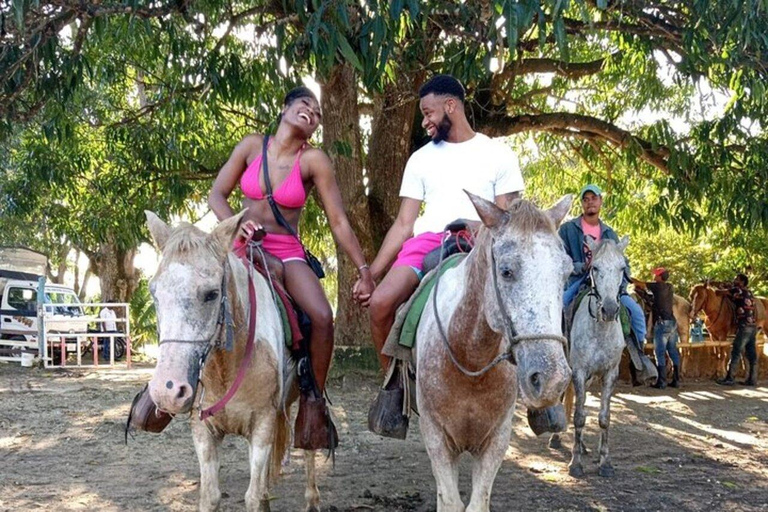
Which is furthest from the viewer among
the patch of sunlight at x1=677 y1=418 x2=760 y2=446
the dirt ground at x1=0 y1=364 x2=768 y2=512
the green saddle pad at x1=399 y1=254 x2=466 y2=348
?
the patch of sunlight at x1=677 y1=418 x2=760 y2=446

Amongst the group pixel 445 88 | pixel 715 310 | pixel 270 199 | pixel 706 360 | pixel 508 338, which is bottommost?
pixel 706 360

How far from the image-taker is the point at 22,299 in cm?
2066

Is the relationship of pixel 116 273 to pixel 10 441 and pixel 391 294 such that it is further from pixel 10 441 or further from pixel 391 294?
pixel 391 294

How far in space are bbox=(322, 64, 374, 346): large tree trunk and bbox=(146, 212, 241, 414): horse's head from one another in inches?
223

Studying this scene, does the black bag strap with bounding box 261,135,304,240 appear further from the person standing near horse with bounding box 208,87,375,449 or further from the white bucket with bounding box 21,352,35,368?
the white bucket with bounding box 21,352,35,368

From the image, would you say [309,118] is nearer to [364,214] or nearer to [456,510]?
[456,510]

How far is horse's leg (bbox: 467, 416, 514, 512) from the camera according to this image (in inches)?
147

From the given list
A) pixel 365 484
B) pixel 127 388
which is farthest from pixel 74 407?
pixel 365 484

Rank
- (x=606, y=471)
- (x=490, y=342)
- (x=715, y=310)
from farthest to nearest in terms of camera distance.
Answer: (x=715, y=310) → (x=606, y=471) → (x=490, y=342)

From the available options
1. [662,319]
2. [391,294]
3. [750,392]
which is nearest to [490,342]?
[391,294]

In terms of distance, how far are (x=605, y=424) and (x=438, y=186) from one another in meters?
3.80

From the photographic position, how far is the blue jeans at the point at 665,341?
46.0 ft

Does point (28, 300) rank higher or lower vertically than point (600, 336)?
higher

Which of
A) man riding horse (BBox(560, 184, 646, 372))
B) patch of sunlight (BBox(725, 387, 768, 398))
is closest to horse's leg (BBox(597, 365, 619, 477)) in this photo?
man riding horse (BBox(560, 184, 646, 372))
